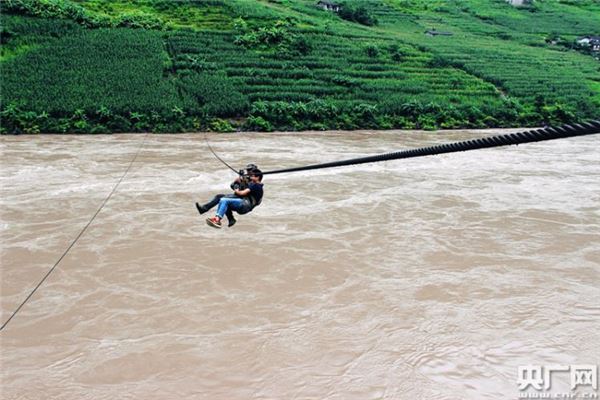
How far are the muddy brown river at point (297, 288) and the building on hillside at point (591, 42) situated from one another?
33293 millimetres

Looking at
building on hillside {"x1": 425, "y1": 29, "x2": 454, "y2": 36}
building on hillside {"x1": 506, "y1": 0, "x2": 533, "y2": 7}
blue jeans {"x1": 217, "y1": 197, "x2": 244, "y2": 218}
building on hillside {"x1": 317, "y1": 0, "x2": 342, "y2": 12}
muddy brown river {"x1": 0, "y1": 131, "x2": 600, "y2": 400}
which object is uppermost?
building on hillside {"x1": 506, "y1": 0, "x2": 533, "y2": 7}

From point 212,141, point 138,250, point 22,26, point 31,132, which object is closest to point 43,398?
point 138,250

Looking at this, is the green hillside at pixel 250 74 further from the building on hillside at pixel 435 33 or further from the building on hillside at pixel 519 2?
the building on hillside at pixel 519 2

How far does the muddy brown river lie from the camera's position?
4.16 meters

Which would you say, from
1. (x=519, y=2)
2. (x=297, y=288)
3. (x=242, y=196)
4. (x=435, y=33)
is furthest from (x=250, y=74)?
(x=519, y=2)

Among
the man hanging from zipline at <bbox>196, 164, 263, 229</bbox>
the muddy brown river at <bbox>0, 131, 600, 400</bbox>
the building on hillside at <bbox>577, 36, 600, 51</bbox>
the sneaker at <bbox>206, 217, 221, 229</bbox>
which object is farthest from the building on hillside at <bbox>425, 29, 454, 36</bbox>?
the sneaker at <bbox>206, 217, 221, 229</bbox>

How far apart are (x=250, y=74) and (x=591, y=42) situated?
30554 millimetres

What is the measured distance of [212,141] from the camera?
16.8 m

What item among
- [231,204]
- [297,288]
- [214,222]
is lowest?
[297,288]

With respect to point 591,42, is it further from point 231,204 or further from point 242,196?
point 231,204

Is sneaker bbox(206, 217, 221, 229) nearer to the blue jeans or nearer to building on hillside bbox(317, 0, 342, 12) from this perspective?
the blue jeans

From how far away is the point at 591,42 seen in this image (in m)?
38.8

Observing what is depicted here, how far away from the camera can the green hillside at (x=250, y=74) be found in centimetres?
1878

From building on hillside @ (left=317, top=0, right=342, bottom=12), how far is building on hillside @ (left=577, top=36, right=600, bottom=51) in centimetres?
1941
